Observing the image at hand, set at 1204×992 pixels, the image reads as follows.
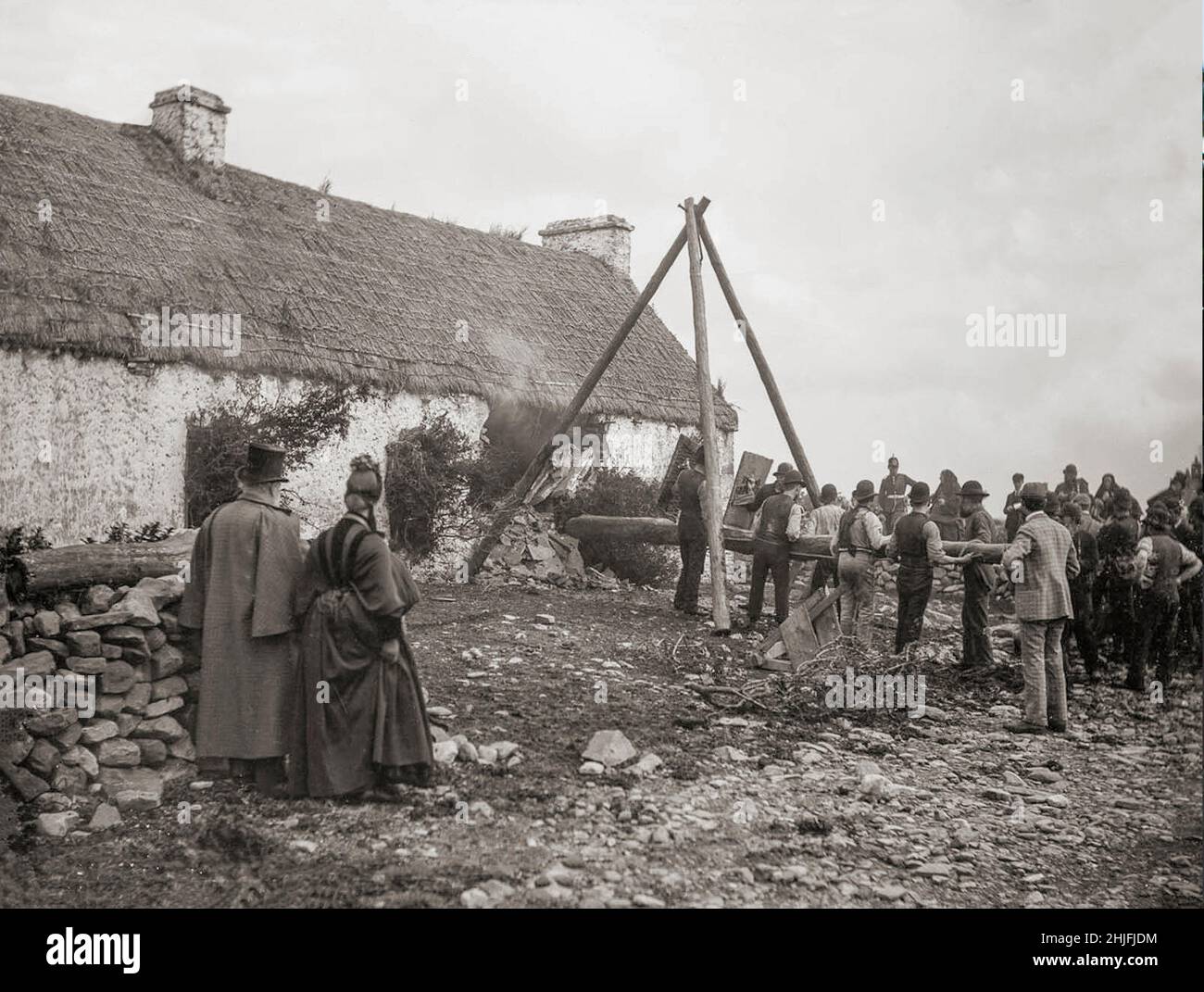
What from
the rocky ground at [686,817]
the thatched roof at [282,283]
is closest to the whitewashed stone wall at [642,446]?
the thatched roof at [282,283]

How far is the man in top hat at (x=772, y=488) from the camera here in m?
12.3

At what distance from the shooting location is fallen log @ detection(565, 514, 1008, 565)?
1230cm

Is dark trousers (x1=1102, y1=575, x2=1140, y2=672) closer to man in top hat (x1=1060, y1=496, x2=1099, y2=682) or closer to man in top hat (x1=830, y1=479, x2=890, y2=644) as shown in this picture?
man in top hat (x1=1060, y1=496, x2=1099, y2=682)

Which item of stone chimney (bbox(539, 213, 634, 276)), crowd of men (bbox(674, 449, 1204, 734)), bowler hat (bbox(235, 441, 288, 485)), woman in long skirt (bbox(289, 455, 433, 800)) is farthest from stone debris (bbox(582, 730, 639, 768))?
stone chimney (bbox(539, 213, 634, 276))

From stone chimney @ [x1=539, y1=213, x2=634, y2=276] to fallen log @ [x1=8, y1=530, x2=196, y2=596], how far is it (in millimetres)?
16778

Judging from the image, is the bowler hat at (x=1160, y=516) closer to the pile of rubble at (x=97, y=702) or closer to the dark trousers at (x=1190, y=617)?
the dark trousers at (x=1190, y=617)

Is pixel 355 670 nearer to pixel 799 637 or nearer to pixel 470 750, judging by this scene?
pixel 470 750
